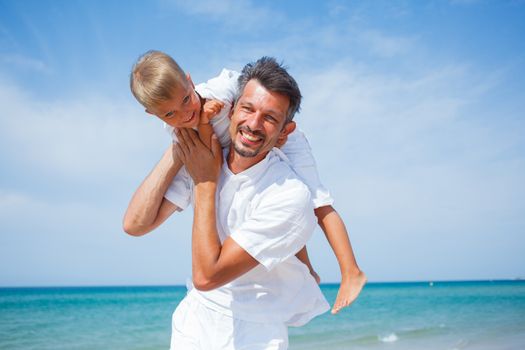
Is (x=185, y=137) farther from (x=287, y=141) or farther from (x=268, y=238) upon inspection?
(x=268, y=238)

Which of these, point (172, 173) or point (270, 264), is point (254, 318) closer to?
point (270, 264)

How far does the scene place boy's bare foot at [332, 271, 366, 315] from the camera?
2.95 metres

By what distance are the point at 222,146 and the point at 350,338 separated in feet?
45.2

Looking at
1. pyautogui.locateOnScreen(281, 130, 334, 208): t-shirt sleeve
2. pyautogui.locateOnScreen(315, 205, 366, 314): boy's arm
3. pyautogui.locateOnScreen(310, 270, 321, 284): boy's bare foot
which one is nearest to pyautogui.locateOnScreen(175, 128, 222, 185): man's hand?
pyautogui.locateOnScreen(281, 130, 334, 208): t-shirt sleeve

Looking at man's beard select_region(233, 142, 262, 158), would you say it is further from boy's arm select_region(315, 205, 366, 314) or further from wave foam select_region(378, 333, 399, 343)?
wave foam select_region(378, 333, 399, 343)

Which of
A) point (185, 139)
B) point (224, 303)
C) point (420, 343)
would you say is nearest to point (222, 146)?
point (185, 139)

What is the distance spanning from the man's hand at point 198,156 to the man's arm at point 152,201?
94 mm

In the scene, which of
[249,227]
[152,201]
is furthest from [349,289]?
[152,201]

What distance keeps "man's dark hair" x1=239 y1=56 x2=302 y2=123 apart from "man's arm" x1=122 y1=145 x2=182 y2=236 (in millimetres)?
567

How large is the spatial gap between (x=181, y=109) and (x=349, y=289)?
134 cm

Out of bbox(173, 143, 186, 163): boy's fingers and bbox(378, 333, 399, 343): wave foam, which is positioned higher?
bbox(173, 143, 186, 163): boy's fingers

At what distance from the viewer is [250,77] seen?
2938mm

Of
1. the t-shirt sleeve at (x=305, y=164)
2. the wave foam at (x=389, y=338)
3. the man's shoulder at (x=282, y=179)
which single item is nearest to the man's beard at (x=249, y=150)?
the man's shoulder at (x=282, y=179)

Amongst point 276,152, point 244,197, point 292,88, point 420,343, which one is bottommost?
point 420,343
